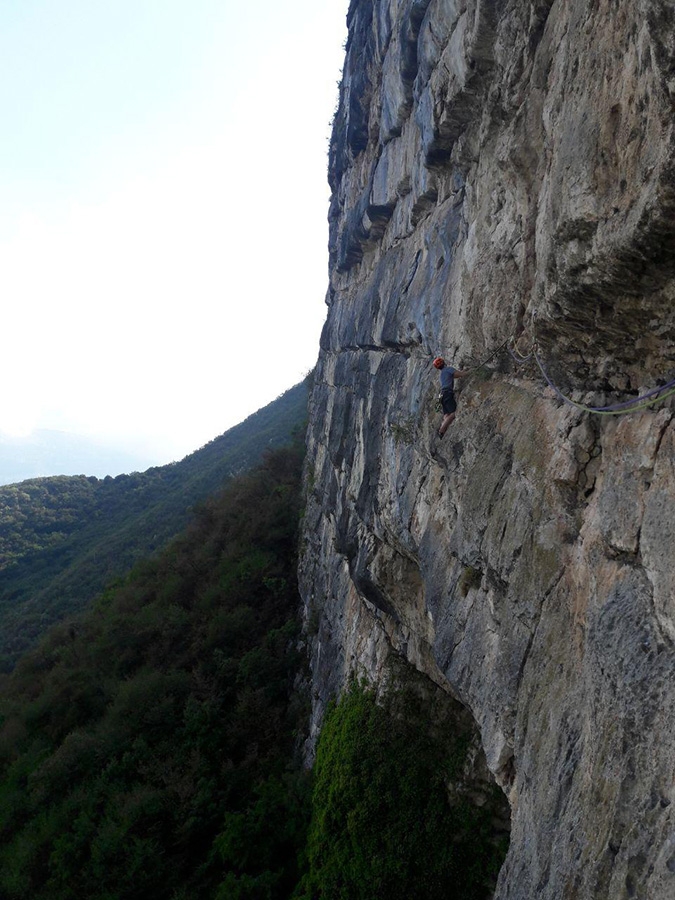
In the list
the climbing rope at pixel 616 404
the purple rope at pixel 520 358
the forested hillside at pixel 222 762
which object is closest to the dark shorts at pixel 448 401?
the purple rope at pixel 520 358

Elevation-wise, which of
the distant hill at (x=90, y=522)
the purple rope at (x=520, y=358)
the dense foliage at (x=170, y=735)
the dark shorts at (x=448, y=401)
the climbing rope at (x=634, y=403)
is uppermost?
the purple rope at (x=520, y=358)

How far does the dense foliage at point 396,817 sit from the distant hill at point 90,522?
19.8 m

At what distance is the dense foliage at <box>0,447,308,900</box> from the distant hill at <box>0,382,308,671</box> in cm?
710

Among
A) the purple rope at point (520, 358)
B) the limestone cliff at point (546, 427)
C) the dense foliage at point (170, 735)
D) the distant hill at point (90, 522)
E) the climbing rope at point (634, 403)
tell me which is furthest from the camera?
the distant hill at point (90, 522)

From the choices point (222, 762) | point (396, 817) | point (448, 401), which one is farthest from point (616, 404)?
point (222, 762)

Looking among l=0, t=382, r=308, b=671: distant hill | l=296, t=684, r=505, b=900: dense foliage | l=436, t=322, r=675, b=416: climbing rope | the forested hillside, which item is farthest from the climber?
l=0, t=382, r=308, b=671: distant hill

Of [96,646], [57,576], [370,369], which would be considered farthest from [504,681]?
[57,576]

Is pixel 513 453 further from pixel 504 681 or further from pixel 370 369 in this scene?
pixel 370 369

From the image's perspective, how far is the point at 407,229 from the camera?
35.9 feet

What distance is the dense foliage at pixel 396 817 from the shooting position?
304 inches

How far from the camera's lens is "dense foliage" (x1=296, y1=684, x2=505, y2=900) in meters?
7.71

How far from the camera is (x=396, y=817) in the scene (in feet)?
28.3

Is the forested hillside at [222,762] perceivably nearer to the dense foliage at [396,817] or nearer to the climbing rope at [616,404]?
the dense foliage at [396,817]

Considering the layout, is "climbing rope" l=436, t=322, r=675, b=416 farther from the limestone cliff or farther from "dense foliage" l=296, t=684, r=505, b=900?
"dense foliage" l=296, t=684, r=505, b=900
